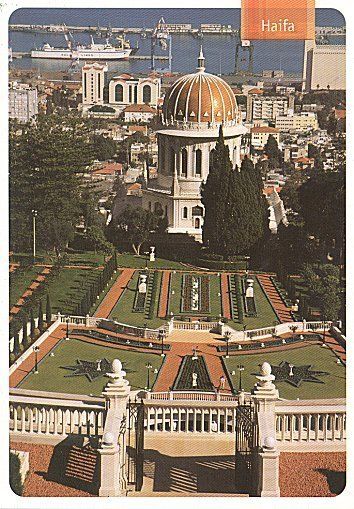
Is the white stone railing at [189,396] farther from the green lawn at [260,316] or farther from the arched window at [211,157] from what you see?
the arched window at [211,157]

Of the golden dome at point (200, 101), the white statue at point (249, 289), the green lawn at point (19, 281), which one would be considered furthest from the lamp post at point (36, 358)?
the golden dome at point (200, 101)

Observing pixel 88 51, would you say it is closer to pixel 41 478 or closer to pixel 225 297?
pixel 225 297

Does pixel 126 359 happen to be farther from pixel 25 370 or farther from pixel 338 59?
pixel 338 59

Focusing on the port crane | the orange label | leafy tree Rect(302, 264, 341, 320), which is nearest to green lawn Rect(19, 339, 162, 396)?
leafy tree Rect(302, 264, 341, 320)

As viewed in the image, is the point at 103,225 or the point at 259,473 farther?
the point at 103,225
